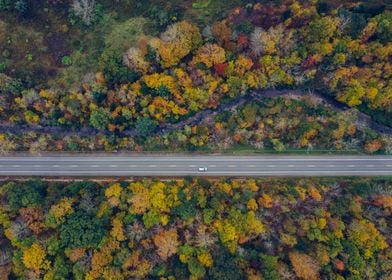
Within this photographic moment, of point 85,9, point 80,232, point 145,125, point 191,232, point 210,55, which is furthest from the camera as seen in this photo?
point 85,9

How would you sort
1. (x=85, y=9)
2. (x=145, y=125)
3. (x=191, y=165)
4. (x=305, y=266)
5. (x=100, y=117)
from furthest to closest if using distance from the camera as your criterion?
(x=191, y=165)
(x=85, y=9)
(x=145, y=125)
(x=100, y=117)
(x=305, y=266)

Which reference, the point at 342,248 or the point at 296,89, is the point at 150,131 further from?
the point at 342,248

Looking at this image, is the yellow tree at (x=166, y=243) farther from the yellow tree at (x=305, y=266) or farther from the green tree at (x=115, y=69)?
the green tree at (x=115, y=69)

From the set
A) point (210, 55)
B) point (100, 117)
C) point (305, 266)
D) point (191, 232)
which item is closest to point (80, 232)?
point (191, 232)

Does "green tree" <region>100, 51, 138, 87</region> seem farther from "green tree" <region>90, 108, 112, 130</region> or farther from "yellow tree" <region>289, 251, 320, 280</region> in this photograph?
"yellow tree" <region>289, 251, 320, 280</region>

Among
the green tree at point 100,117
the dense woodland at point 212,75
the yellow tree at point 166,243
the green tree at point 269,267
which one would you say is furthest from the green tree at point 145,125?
the green tree at point 269,267

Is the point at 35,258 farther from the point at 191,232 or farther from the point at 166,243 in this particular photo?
the point at 191,232
